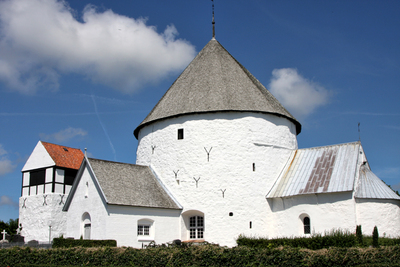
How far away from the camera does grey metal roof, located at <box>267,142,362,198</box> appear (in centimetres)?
1917

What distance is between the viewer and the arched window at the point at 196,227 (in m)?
21.0

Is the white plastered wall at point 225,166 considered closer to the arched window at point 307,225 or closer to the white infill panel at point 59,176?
the arched window at point 307,225

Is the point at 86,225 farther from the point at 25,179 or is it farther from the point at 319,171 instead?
the point at 25,179

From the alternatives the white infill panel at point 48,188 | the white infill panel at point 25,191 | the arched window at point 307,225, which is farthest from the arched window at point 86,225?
the white infill panel at point 25,191

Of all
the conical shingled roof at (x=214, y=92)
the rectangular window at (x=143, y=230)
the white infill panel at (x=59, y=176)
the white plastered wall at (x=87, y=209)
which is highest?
the conical shingled roof at (x=214, y=92)

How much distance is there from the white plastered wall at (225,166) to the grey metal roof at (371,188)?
4402mm

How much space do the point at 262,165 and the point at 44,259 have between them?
38.2 ft

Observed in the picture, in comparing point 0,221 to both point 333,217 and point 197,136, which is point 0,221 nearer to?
point 197,136

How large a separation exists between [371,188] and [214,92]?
9.63 metres

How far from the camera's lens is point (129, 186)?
20.1 metres

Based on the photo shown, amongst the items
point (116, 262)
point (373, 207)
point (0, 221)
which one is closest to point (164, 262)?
point (116, 262)

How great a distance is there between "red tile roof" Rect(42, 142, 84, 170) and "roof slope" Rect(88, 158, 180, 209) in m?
10.2

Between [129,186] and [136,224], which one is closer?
[136,224]

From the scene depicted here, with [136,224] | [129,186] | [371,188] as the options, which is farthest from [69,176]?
[371,188]
